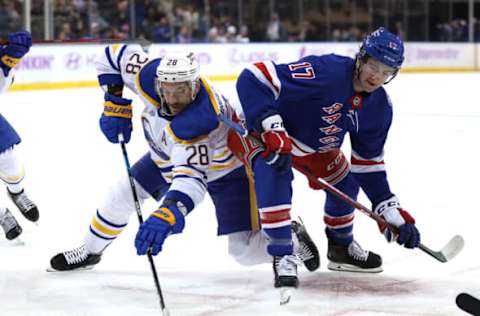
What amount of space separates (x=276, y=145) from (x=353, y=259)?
80 cm

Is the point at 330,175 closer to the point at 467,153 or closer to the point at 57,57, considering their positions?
the point at 467,153

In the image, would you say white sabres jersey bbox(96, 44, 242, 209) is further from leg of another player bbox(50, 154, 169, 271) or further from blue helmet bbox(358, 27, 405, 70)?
blue helmet bbox(358, 27, 405, 70)

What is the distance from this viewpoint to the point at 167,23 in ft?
45.7

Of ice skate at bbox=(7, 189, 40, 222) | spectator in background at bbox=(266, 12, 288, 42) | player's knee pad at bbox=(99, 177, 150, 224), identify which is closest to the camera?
player's knee pad at bbox=(99, 177, 150, 224)

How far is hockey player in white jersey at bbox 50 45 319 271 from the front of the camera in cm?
301

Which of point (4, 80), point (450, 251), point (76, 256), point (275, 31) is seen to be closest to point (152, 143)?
point (76, 256)

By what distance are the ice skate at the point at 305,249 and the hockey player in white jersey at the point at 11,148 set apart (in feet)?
4.27

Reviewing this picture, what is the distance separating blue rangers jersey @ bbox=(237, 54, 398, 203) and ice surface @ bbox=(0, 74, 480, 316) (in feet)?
1.71

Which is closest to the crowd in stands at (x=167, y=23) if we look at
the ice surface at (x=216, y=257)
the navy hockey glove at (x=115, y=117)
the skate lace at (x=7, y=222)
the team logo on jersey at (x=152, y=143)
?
the ice surface at (x=216, y=257)

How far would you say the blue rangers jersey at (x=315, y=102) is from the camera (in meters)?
3.14

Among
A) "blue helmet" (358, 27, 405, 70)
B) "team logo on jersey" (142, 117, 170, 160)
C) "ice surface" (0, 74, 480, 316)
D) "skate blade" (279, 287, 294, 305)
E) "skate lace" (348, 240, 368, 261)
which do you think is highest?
"blue helmet" (358, 27, 405, 70)

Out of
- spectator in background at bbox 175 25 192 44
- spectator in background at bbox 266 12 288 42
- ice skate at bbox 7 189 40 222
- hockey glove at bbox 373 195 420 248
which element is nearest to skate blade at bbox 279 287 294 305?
hockey glove at bbox 373 195 420 248

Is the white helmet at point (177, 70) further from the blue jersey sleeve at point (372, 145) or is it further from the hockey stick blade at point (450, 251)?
the hockey stick blade at point (450, 251)

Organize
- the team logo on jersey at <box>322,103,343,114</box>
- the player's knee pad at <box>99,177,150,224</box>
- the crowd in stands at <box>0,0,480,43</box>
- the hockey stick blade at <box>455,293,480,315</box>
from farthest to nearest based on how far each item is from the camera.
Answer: the crowd in stands at <box>0,0,480,43</box>
the player's knee pad at <box>99,177,150,224</box>
the team logo on jersey at <box>322,103,343,114</box>
the hockey stick blade at <box>455,293,480,315</box>
